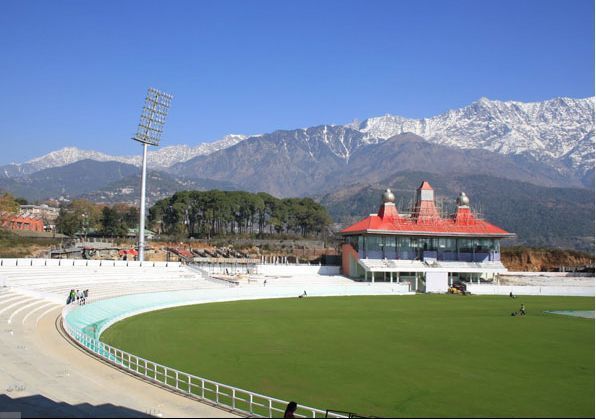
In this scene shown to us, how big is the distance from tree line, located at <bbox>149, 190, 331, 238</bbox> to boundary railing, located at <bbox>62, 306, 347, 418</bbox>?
8851cm

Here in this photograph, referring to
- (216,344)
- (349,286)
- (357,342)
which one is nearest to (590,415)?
(357,342)

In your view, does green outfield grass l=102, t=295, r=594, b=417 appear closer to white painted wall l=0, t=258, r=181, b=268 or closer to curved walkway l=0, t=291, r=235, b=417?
curved walkway l=0, t=291, r=235, b=417

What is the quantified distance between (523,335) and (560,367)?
31.9 feet

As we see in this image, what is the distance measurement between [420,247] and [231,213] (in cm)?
4919

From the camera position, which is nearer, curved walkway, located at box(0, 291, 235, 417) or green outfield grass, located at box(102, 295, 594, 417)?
curved walkway, located at box(0, 291, 235, 417)

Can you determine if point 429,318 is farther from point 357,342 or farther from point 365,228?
point 365,228

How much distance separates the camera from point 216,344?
98.0 ft

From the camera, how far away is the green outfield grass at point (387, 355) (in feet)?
64.3

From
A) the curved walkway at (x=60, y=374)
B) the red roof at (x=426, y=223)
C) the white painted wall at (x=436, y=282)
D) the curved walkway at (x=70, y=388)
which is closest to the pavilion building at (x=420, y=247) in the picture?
the red roof at (x=426, y=223)

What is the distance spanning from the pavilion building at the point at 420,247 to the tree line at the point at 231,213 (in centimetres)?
4108

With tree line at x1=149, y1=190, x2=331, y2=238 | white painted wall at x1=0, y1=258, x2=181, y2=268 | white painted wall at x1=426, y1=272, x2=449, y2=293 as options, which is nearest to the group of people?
white painted wall at x1=0, y1=258, x2=181, y2=268

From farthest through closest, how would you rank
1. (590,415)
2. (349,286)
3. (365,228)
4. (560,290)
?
(365,228), (560,290), (349,286), (590,415)

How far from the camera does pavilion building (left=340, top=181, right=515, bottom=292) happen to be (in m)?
75.3

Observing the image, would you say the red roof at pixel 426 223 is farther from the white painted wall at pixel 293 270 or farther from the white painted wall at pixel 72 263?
the white painted wall at pixel 72 263
